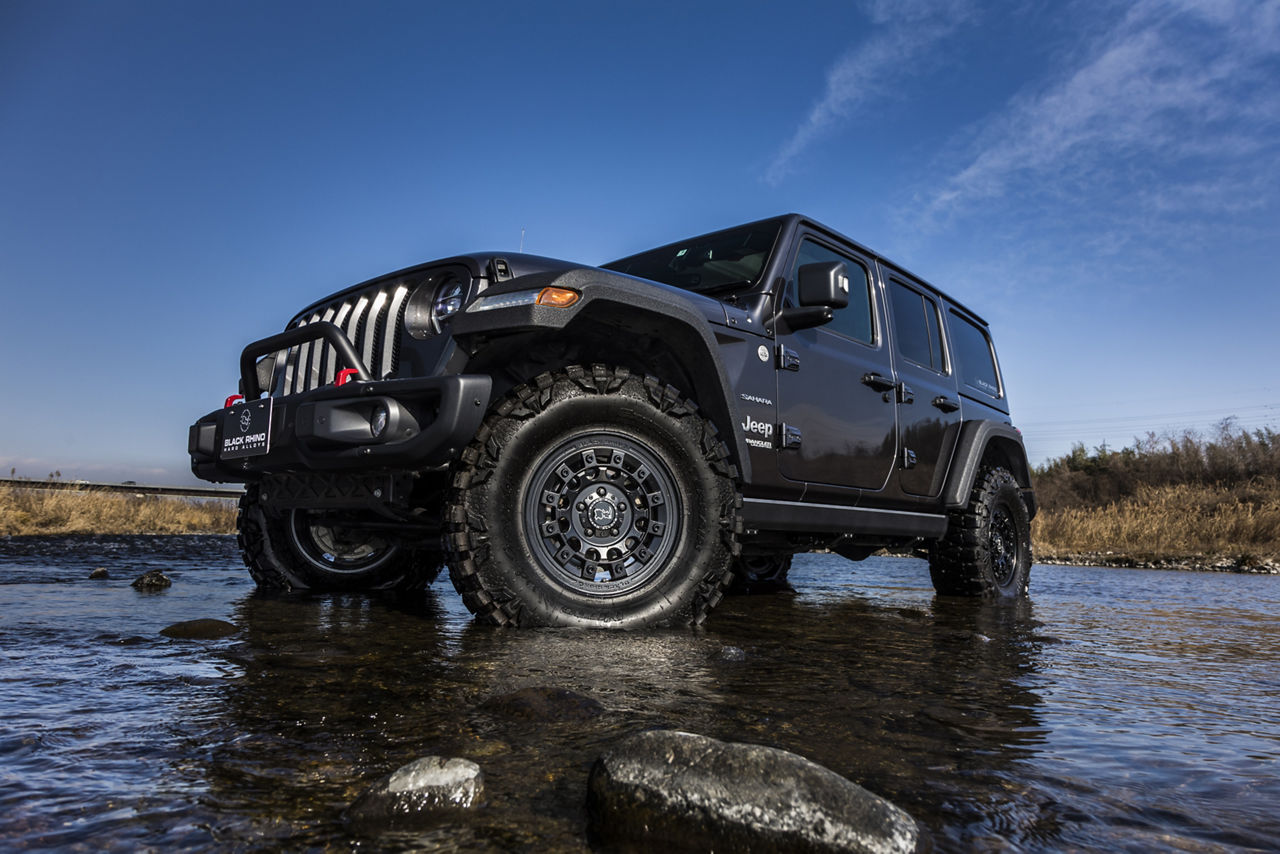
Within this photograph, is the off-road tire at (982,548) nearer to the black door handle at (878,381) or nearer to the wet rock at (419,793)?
the black door handle at (878,381)

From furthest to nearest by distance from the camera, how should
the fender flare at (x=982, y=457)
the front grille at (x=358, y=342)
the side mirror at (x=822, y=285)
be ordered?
the fender flare at (x=982, y=457)
the side mirror at (x=822, y=285)
the front grille at (x=358, y=342)

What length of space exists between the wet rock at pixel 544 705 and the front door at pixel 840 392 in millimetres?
2311

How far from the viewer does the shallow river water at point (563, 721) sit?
1.16 metres

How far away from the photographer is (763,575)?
670 centimetres

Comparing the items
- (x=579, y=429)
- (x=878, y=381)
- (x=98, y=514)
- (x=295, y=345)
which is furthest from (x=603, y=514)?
(x=98, y=514)

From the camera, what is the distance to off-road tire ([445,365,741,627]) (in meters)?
2.90

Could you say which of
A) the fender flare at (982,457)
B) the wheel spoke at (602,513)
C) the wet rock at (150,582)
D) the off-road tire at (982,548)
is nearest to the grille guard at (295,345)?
the wheel spoke at (602,513)

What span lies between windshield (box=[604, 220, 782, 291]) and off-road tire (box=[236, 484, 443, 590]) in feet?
7.13

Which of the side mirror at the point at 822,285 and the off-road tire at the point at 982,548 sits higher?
the side mirror at the point at 822,285

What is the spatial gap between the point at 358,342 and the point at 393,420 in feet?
3.23

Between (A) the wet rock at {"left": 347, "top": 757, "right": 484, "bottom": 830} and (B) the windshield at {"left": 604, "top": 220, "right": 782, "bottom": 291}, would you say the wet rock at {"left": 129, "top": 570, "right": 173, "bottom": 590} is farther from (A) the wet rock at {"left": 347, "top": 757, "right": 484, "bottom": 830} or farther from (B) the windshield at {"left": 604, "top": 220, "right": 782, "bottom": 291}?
(A) the wet rock at {"left": 347, "top": 757, "right": 484, "bottom": 830}

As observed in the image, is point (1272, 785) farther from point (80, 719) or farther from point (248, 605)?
point (248, 605)

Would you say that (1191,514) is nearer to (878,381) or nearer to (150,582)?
(878,381)

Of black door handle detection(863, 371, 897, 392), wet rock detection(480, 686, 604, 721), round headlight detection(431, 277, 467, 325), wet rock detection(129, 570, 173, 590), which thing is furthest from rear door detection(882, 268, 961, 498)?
wet rock detection(129, 570, 173, 590)
